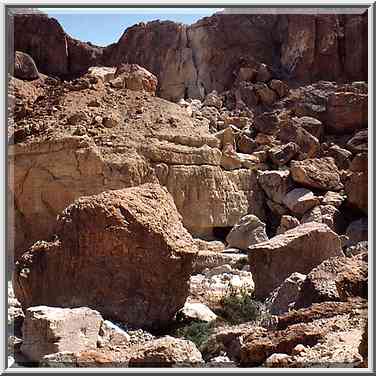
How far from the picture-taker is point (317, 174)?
1947 centimetres

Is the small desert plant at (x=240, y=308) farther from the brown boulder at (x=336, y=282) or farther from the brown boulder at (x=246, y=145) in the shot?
the brown boulder at (x=246, y=145)

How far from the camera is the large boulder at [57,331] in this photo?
661 centimetres

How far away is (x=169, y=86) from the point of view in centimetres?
3891

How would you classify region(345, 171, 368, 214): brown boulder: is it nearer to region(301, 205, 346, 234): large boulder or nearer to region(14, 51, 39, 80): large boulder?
region(301, 205, 346, 234): large boulder

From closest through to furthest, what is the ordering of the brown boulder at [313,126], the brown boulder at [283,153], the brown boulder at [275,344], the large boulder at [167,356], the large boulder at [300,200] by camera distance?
1. the large boulder at [167,356]
2. the brown boulder at [275,344]
3. the large boulder at [300,200]
4. the brown boulder at [283,153]
5. the brown boulder at [313,126]

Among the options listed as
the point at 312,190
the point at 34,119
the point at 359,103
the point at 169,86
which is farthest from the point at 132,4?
the point at 169,86

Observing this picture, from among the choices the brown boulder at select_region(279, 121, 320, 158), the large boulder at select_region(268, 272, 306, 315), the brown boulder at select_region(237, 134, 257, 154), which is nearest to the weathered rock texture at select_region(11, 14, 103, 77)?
the brown boulder at select_region(237, 134, 257, 154)

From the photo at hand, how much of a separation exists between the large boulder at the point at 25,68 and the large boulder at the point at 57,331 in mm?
26752

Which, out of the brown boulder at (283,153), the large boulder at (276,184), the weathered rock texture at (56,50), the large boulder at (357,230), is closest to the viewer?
the large boulder at (357,230)

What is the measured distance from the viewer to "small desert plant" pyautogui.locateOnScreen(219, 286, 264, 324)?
889 cm

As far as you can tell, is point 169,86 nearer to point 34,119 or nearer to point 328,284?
point 34,119

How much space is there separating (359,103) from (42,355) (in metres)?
19.7

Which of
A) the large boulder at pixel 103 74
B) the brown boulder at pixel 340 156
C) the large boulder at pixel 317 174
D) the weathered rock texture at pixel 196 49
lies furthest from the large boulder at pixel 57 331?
the weathered rock texture at pixel 196 49

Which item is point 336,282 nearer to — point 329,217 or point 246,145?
point 329,217
